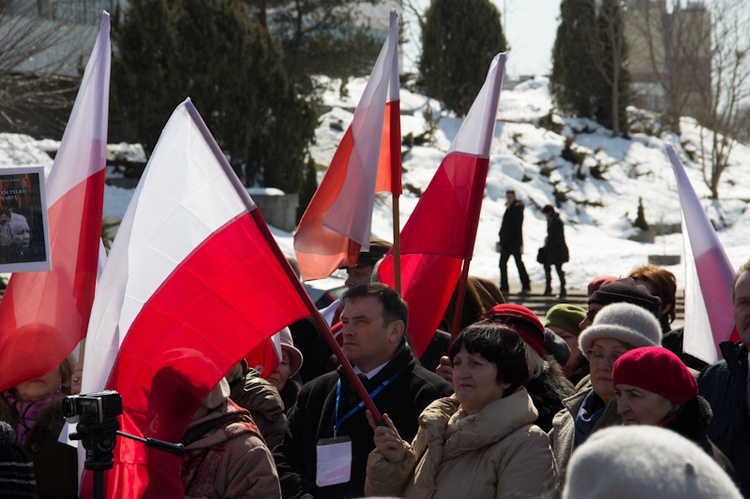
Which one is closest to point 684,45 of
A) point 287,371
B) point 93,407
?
point 287,371

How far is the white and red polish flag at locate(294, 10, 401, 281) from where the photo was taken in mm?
5367

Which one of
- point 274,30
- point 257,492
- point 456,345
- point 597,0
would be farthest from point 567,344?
point 597,0

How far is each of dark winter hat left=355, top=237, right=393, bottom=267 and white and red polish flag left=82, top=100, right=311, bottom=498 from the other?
7.09ft

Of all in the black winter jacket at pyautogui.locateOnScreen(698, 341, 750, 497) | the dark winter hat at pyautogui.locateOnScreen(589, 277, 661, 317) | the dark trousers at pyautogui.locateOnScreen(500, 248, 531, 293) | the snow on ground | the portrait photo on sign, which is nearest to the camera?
the black winter jacket at pyautogui.locateOnScreen(698, 341, 750, 497)

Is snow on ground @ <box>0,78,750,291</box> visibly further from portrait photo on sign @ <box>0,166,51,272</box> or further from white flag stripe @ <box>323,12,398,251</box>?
portrait photo on sign @ <box>0,166,51,272</box>

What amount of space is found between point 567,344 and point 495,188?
24.8m

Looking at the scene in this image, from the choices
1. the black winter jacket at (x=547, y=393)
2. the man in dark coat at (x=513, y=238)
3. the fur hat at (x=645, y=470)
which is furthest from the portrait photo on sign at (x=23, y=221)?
the man in dark coat at (x=513, y=238)

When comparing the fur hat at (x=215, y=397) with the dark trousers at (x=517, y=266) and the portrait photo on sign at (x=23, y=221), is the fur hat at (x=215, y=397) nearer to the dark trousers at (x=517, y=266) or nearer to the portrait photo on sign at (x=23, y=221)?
the portrait photo on sign at (x=23, y=221)

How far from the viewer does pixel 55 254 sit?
15.5 ft

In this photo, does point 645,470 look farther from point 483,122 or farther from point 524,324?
point 483,122

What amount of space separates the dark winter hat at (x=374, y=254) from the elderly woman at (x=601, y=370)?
2221mm

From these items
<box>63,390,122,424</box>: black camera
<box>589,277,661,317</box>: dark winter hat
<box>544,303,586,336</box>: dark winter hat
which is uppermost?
<box>63,390,122,424</box>: black camera

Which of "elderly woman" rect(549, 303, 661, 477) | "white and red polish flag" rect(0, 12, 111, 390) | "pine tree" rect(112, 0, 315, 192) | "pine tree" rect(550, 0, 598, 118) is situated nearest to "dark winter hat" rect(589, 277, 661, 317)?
"elderly woman" rect(549, 303, 661, 477)

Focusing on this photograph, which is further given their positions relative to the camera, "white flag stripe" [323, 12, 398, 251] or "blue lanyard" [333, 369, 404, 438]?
"white flag stripe" [323, 12, 398, 251]
